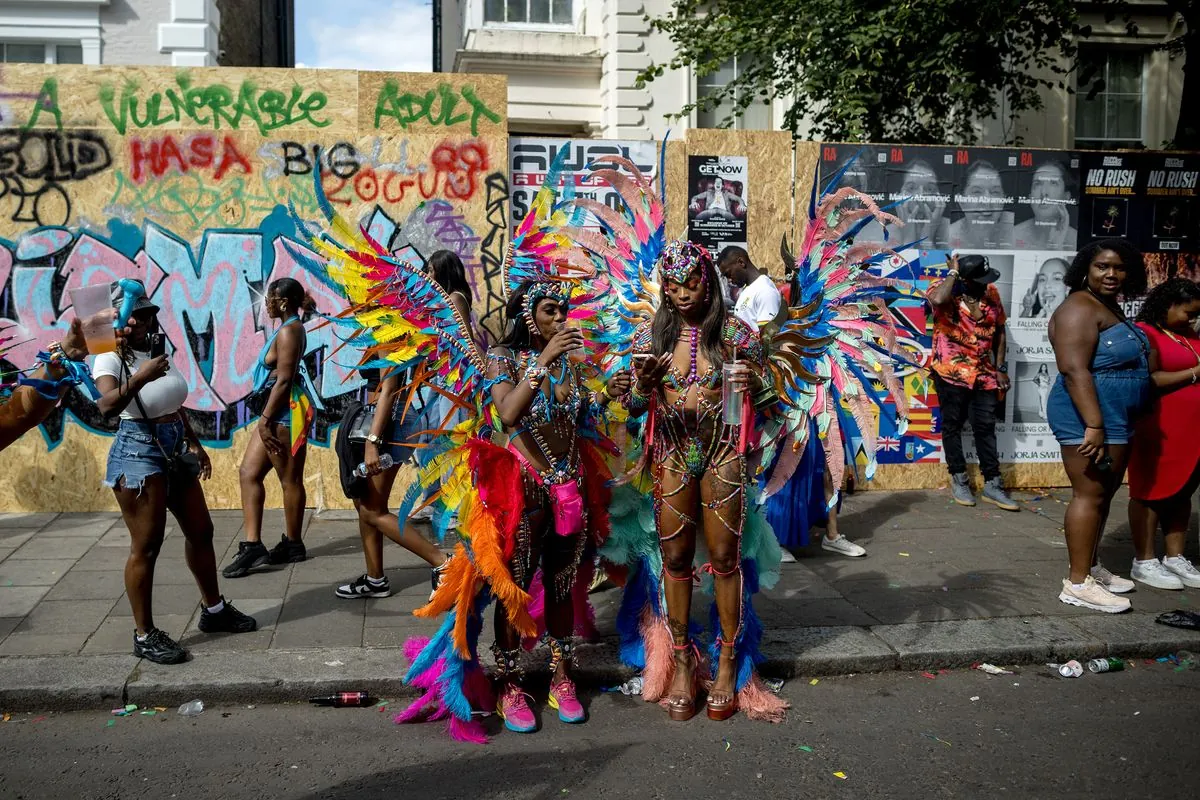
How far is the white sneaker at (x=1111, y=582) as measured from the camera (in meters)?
6.50

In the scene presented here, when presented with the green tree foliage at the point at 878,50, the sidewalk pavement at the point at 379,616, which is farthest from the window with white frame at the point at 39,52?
the sidewalk pavement at the point at 379,616

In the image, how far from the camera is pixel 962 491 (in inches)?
352

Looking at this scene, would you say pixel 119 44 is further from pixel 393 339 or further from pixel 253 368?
pixel 393 339

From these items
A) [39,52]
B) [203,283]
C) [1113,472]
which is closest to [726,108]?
[39,52]

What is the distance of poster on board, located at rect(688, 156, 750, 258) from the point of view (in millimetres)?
8789

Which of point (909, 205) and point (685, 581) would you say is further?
point (909, 205)

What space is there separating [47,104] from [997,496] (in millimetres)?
8194

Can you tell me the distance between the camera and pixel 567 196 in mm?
5246

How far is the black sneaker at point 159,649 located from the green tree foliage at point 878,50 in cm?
716

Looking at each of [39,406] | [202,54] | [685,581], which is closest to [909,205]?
[685,581]

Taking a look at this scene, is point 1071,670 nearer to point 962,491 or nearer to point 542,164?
point 962,491

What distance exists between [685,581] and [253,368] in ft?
15.7

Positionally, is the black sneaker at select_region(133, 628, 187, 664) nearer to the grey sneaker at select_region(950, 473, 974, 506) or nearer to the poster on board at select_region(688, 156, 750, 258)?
the poster on board at select_region(688, 156, 750, 258)

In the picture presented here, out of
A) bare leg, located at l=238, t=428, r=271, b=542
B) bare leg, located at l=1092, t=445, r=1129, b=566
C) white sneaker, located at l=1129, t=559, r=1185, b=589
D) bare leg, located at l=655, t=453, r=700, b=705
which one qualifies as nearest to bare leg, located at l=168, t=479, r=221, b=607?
bare leg, located at l=238, t=428, r=271, b=542
